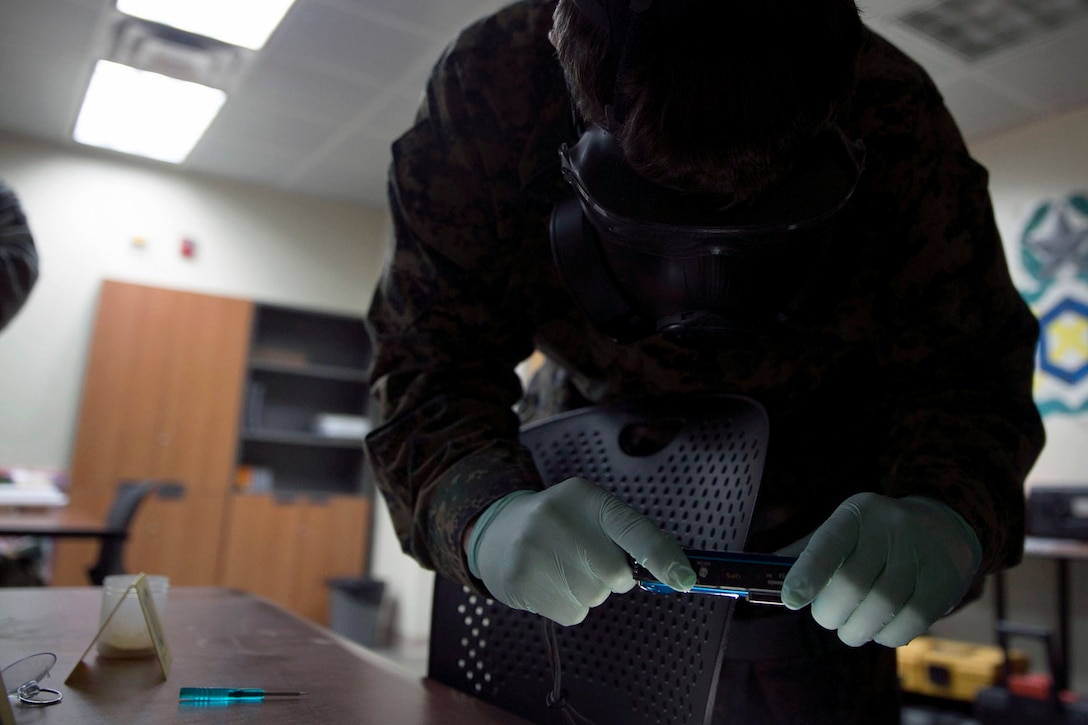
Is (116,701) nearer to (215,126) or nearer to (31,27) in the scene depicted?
(31,27)

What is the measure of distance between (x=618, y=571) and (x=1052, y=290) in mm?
3701

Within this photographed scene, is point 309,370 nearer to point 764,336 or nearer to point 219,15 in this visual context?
point 219,15

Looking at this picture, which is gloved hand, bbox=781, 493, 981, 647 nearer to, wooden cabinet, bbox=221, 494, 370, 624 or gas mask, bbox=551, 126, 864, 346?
gas mask, bbox=551, 126, 864, 346

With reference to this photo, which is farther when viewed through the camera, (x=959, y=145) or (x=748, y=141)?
(x=959, y=145)

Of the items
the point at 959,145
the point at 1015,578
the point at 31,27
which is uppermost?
the point at 31,27

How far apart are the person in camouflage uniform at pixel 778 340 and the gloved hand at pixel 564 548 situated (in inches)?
3.8

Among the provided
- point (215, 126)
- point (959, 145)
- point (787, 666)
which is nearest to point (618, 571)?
point (787, 666)

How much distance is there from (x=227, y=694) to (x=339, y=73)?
3352 mm

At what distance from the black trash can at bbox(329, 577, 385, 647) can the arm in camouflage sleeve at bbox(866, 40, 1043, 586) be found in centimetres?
407

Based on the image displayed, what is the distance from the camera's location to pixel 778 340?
0.88 m

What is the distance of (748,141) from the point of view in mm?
570

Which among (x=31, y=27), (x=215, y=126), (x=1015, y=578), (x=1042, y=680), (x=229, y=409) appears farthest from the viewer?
(x=229, y=409)

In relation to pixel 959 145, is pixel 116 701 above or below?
below

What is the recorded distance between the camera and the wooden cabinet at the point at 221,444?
4.30 meters
